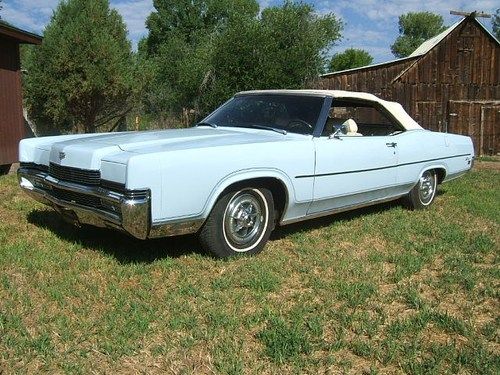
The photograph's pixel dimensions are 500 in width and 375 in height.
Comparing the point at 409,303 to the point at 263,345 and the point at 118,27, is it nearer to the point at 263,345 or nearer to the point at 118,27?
the point at 263,345

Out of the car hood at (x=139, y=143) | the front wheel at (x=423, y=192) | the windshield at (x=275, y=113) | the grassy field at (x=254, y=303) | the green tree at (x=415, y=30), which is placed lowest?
the grassy field at (x=254, y=303)

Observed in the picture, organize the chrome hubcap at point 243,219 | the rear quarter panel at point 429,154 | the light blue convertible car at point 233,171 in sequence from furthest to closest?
the rear quarter panel at point 429,154
the chrome hubcap at point 243,219
the light blue convertible car at point 233,171

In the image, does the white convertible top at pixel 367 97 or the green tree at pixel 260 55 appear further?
the green tree at pixel 260 55

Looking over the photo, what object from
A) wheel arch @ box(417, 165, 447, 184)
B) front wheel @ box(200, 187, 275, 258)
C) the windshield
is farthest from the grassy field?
wheel arch @ box(417, 165, 447, 184)

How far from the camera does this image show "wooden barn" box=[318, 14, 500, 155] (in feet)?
66.0

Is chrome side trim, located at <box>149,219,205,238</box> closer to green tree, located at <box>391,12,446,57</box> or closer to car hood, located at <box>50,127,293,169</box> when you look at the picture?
car hood, located at <box>50,127,293,169</box>

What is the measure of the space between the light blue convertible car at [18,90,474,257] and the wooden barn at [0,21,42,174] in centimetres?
609

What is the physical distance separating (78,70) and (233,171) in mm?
22851

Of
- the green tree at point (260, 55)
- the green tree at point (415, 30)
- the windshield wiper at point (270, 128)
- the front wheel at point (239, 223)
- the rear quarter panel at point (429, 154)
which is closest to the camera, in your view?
the front wheel at point (239, 223)

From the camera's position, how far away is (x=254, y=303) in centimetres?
352

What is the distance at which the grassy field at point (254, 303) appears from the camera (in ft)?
9.17

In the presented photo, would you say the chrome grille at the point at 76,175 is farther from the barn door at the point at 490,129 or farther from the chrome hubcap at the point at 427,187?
the barn door at the point at 490,129

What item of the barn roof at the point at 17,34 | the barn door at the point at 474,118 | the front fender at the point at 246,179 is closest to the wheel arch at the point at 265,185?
the front fender at the point at 246,179

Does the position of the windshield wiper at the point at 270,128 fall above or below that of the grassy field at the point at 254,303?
above
